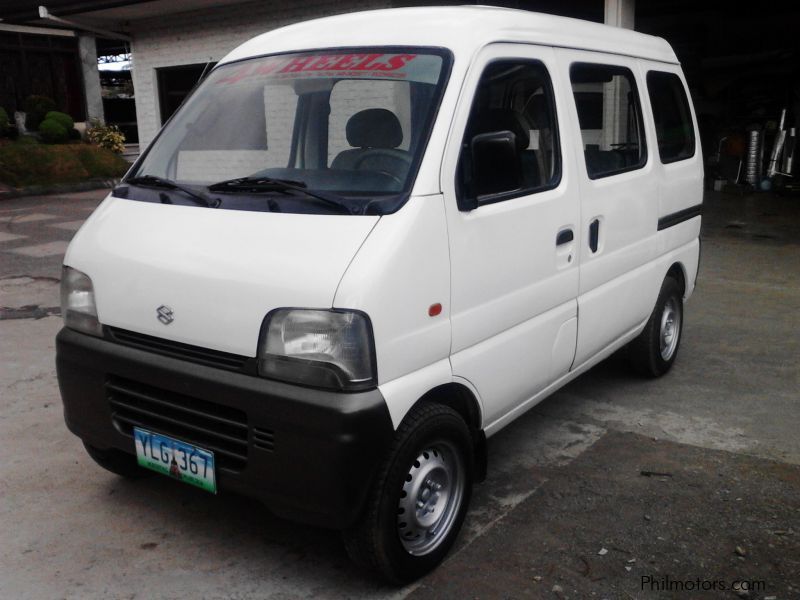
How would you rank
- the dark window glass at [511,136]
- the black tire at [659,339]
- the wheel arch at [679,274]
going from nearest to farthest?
the dark window glass at [511,136]
the black tire at [659,339]
the wheel arch at [679,274]

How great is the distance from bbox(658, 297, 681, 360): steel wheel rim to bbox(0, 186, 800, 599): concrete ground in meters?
0.18

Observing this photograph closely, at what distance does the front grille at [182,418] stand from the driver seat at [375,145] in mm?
994

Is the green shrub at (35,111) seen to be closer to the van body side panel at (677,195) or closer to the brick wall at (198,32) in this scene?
the brick wall at (198,32)

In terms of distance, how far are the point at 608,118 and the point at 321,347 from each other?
84.7 inches

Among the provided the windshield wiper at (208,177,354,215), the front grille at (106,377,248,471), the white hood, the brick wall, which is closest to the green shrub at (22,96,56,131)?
the brick wall

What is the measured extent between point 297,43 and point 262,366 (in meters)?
1.50

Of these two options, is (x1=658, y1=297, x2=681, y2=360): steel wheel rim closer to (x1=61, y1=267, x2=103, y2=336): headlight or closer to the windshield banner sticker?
the windshield banner sticker

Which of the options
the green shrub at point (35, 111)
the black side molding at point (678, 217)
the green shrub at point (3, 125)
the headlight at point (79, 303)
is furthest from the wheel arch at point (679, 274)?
the green shrub at point (35, 111)

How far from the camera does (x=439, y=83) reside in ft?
9.29

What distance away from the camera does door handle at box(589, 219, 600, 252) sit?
3580mm

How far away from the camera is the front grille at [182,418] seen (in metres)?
2.58

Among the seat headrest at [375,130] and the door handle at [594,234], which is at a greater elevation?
the seat headrest at [375,130]

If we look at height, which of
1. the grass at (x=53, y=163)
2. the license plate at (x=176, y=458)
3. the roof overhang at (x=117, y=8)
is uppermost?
the roof overhang at (x=117, y=8)

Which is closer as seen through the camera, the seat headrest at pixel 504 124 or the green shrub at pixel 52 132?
the seat headrest at pixel 504 124
